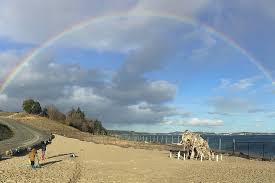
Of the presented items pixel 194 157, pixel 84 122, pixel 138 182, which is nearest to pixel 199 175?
pixel 138 182

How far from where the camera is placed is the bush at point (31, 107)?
154750mm

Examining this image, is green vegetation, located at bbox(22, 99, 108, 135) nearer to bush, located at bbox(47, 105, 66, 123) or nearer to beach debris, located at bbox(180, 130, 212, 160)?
bush, located at bbox(47, 105, 66, 123)

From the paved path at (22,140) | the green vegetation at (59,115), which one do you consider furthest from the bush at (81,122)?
the paved path at (22,140)

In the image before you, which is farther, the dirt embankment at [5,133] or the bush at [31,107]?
the bush at [31,107]

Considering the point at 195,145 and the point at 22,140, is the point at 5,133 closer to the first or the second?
the point at 22,140

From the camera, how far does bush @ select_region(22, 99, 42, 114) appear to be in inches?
6093

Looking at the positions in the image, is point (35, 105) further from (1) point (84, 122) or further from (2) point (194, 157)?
(2) point (194, 157)

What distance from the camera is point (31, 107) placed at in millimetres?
155000

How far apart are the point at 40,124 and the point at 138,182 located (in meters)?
93.9

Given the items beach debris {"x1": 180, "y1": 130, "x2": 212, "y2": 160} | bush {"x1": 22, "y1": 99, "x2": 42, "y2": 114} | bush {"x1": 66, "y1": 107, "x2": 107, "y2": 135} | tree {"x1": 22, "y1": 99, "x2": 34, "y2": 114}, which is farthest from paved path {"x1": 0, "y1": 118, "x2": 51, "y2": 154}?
tree {"x1": 22, "y1": 99, "x2": 34, "y2": 114}

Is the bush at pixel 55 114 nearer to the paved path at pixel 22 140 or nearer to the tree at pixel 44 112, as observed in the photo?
the tree at pixel 44 112

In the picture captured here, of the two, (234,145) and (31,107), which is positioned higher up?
(31,107)

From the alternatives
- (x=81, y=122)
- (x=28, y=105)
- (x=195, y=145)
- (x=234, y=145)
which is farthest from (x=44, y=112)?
(x=195, y=145)

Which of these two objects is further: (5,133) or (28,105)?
(28,105)
